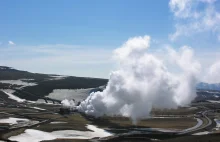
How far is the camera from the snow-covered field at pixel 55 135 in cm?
10306

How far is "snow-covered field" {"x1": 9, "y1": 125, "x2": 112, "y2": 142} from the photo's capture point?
338 feet

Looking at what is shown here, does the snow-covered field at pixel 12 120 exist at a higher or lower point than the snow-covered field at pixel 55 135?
higher

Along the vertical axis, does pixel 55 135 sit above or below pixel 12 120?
below

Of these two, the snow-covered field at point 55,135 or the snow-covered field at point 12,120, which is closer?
the snow-covered field at point 55,135

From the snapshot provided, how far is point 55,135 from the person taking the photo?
4350 inches

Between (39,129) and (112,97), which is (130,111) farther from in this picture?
(39,129)

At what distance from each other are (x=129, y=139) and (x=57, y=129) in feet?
94.8

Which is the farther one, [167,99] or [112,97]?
[167,99]

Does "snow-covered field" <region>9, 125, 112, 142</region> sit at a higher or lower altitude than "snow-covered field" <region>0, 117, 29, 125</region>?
lower

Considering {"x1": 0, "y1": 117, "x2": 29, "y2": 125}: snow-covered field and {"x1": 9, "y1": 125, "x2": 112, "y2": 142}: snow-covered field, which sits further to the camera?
{"x1": 0, "y1": 117, "x2": 29, "y2": 125}: snow-covered field

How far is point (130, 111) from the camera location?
15725 centimetres

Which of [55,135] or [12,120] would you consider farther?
[12,120]

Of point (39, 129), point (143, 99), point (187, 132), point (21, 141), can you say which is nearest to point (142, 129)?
point (187, 132)

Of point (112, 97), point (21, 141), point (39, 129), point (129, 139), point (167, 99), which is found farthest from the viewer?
point (167, 99)
